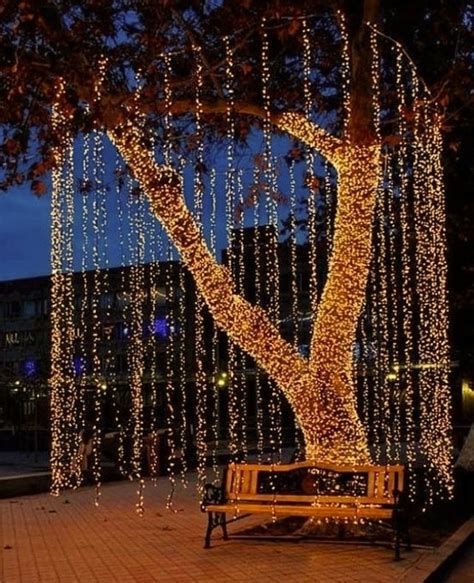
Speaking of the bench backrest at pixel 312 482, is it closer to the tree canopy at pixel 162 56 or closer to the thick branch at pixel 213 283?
the thick branch at pixel 213 283

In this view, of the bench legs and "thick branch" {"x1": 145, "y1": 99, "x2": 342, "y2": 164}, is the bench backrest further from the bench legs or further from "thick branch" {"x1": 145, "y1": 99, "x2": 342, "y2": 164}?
"thick branch" {"x1": 145, "y1": 99, "x2": 342, "y2": 164}

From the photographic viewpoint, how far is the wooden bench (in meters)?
10.4

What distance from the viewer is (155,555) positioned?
9.88 metres

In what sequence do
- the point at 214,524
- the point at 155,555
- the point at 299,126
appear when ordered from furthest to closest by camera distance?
the point at 299,126, the point at 214,524, the point at 155,555

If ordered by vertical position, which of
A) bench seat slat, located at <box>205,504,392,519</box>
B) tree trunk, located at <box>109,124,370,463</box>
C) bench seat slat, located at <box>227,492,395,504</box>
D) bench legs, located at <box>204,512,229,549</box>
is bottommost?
bench legs, located at <box>204,512,229,549</box>

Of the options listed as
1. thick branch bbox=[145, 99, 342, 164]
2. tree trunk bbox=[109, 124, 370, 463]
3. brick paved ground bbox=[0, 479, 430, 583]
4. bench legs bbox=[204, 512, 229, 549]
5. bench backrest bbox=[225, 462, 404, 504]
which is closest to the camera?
brick paved ground bbox=[0, 479, 430, 583]

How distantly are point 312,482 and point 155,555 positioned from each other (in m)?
2.33

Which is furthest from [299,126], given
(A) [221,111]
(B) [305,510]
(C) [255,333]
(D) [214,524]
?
(D) [214,524]

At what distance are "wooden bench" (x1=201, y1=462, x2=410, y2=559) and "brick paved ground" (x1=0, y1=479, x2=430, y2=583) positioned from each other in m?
0.34

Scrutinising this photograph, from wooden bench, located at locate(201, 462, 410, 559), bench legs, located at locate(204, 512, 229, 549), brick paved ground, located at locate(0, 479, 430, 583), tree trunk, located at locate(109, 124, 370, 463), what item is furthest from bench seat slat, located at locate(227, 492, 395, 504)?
tree trunk, located at locate(109, 124, 370, 463)

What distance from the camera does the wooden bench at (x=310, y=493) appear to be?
1036 cm

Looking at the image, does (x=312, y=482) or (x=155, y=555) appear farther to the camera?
(x=312, y=482)

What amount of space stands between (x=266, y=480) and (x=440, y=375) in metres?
5.79

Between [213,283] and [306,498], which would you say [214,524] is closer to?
[306,498]
